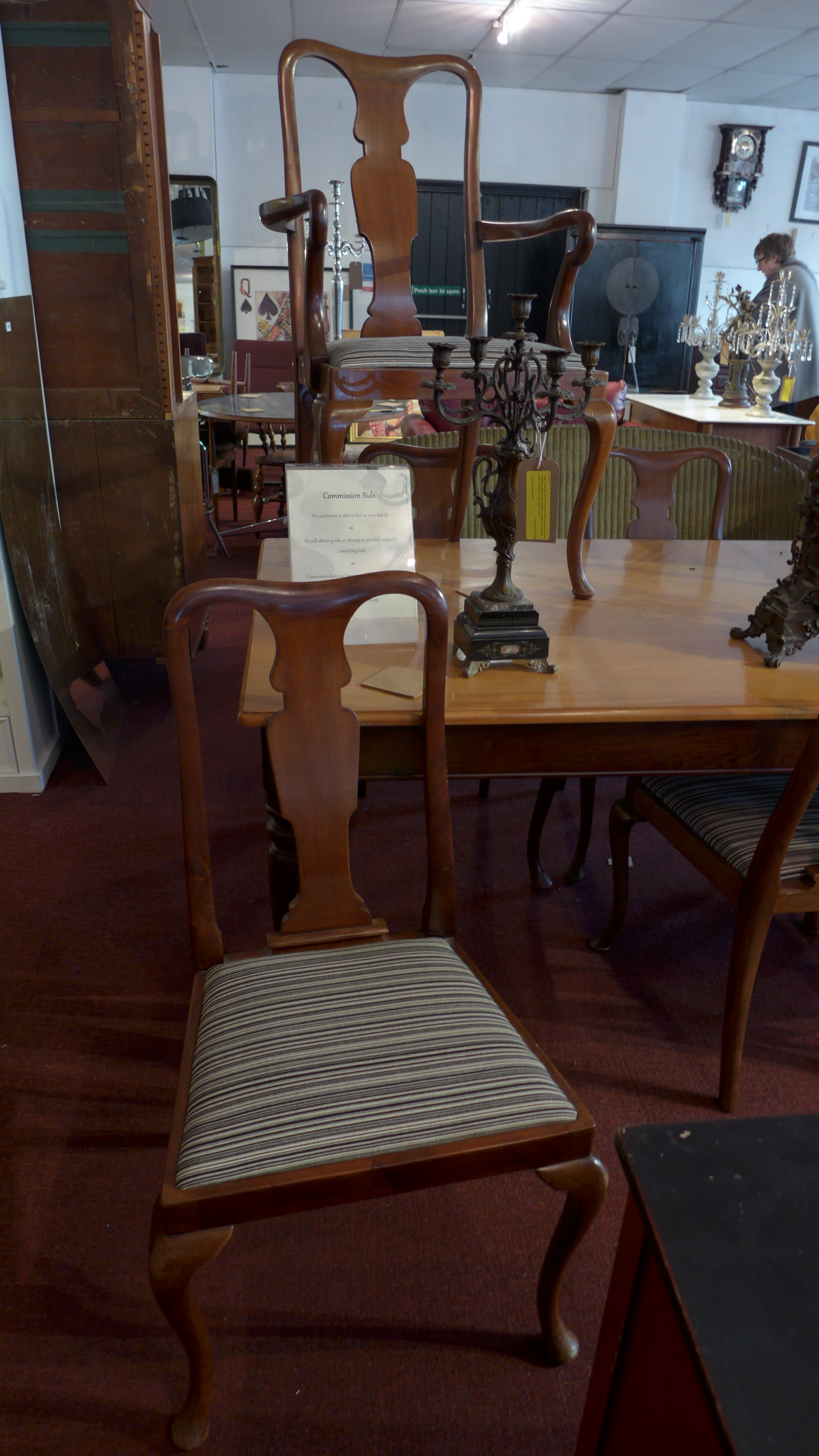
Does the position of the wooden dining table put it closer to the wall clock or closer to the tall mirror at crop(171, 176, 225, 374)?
the tall mirror at crop(171, 176, 225, 374)

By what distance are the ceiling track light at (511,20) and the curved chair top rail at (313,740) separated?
5.48m

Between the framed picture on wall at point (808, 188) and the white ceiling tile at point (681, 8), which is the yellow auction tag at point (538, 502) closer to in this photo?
the white ceiling tile at point (681, 8)

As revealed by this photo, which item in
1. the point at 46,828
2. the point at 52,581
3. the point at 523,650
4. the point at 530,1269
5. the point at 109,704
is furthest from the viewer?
the point at 109,704

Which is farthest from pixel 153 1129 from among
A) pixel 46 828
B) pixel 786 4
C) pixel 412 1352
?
pixel 786 4

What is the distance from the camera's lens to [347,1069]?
0.96 metres

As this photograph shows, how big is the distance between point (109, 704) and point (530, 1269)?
206 cm

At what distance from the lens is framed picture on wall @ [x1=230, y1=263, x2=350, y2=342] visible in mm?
7430

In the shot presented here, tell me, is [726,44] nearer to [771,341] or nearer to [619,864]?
[771,341]

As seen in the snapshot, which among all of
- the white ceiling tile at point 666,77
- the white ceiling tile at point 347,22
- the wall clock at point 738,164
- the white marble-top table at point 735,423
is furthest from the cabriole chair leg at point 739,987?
the wall clock at point 738,164

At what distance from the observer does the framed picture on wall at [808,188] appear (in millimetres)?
7746

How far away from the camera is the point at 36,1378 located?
1.08 meters

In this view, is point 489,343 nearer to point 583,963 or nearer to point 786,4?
point 583,963

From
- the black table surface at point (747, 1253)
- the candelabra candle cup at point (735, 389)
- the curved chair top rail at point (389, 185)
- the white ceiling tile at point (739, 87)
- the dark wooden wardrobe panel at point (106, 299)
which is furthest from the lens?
the white ceiling tile at point (739, 87)

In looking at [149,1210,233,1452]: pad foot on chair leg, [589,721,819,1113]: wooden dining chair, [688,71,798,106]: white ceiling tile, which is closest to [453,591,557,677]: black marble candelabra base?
[589,721,819,1113]: wooden dining chair
